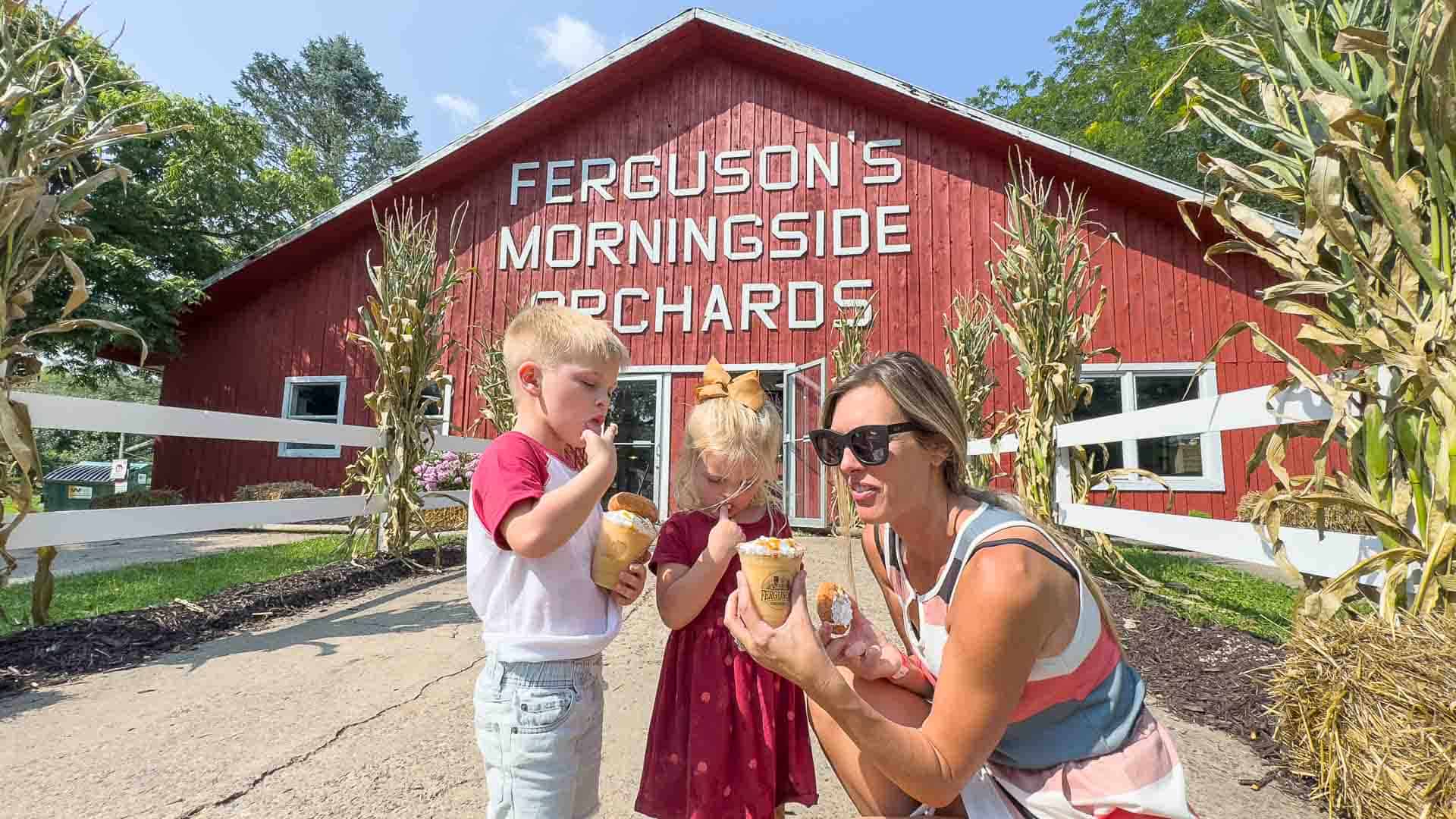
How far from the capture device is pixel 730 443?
1765 mm

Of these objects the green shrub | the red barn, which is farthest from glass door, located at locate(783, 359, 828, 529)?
the green shrub

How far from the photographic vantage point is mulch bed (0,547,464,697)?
9.51ft

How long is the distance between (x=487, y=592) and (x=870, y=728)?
90 cm

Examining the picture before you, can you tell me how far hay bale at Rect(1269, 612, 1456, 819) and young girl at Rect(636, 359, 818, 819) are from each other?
1.34 m

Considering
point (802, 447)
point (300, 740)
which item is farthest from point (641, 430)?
point (300, 740)

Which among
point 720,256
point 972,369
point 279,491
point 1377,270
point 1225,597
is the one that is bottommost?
point 1225,597

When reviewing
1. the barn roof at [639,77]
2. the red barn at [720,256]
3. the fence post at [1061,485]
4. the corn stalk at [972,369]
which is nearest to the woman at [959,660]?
the fence post at [1061,485]

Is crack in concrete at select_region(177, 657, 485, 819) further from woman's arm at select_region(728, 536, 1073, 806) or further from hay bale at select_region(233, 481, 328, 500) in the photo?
hay bale at select_region(233, 481, 328, 500)

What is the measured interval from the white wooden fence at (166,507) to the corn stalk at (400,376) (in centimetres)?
15

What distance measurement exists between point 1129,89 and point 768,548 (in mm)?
23968

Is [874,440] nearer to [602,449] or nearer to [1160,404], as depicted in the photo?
[602,449]

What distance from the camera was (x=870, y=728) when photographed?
1.13 metres

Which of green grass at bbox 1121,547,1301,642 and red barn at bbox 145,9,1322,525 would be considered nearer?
green grass at bbox 1121,547,1301,642

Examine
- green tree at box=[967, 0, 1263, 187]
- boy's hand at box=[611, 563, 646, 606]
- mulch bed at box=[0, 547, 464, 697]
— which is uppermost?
green tree at box=[967, 0, 1263, 187]
